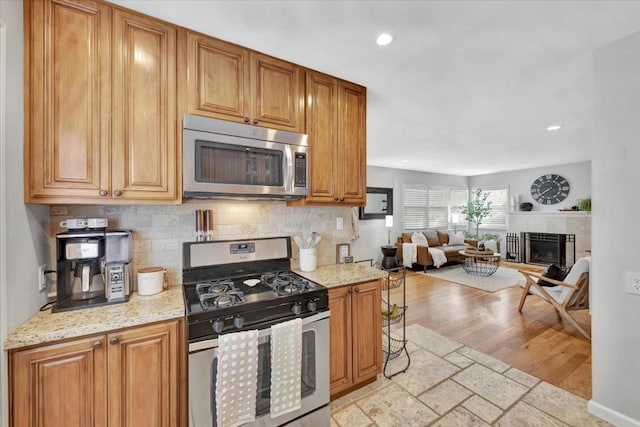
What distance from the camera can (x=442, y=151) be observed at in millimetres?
5137

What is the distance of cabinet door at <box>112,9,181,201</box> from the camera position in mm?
1529

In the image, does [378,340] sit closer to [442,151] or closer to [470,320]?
[470,320]

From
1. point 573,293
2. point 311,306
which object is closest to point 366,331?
point 311,306

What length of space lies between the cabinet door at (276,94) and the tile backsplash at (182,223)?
667 mm

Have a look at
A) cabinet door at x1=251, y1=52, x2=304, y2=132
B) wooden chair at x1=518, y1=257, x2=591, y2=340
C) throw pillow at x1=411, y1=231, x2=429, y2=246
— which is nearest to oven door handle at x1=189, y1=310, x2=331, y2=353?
cabinet door at x1=251, y1=52, x2=304, y2=132

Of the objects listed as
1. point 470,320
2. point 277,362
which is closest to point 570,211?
point 470,320

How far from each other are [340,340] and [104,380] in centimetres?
137

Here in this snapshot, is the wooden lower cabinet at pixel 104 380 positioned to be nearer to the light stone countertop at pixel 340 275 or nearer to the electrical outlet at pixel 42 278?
the electrical outlet at pixel 42 278

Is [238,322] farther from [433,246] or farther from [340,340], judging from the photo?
[433,246]

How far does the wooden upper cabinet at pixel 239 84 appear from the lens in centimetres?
172

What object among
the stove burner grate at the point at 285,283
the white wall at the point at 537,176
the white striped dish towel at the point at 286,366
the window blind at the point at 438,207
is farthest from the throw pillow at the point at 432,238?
the white striped dish towel at the point at 286,366

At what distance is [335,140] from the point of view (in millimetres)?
2268

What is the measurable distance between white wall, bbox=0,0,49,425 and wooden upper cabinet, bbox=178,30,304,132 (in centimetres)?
71

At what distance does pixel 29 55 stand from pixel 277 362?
6.76 ft
